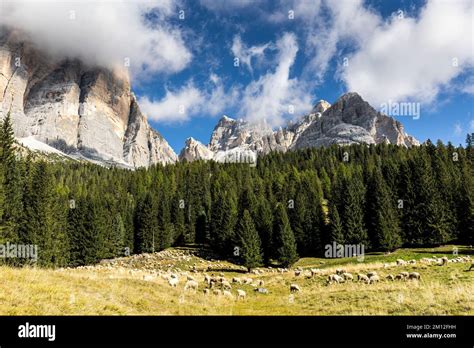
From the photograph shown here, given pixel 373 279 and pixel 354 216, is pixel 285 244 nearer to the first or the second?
pixel 354 216

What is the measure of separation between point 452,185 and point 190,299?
7586 cm

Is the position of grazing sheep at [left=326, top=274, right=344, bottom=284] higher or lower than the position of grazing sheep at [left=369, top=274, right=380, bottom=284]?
lower

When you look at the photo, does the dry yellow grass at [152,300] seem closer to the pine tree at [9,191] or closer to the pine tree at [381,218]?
the pine tree at [9,191]

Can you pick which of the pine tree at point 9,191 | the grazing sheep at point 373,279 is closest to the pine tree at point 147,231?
the pine tree at point 9,191

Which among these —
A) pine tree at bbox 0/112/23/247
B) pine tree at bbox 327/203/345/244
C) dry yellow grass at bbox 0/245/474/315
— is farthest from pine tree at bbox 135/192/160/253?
dry yellow grass at bbox 0/245/474/315

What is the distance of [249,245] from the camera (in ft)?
196

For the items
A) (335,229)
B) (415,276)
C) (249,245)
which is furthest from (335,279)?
(335,229)

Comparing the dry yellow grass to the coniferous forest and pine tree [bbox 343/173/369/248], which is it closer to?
the coniferous forest

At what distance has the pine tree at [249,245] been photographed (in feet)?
191

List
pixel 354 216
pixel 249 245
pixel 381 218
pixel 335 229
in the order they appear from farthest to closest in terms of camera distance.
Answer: pixel 354 216 < pixel 335 229 < pixel 381 218 < pixel 249 245

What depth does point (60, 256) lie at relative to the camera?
54.7 meters

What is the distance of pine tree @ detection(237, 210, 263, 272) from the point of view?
5825 centimetres
